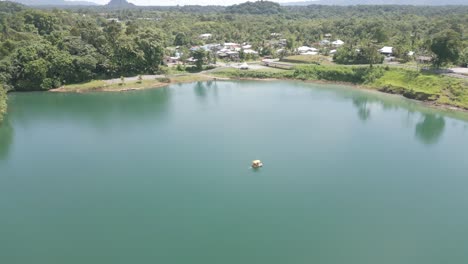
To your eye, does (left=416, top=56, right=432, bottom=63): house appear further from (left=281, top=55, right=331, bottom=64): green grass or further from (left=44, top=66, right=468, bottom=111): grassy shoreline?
(left=281, top=55, right=331, bottom=64): green grass

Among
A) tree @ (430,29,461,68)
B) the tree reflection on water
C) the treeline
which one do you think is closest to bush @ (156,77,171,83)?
the treeline

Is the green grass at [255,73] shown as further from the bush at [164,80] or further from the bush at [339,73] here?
the bush at [164,80]

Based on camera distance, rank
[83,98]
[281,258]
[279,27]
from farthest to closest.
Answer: [279,27], [83,98], [281,258]

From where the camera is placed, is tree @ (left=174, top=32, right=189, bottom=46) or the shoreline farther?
tree @ (left=174, top=32, right=189, bottom=46)

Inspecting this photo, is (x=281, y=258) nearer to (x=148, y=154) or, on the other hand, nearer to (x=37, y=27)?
(x=148, y=154)

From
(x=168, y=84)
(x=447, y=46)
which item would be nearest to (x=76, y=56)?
(x=168, y=84)

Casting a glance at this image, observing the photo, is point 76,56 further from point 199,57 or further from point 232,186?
point 232,186

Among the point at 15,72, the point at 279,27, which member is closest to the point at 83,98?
the point at 15,72

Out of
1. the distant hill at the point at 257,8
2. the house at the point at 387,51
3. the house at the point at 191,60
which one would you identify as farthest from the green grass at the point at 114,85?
the distant hill at the point at 257,8

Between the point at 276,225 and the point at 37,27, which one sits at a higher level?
the point at 37,27
